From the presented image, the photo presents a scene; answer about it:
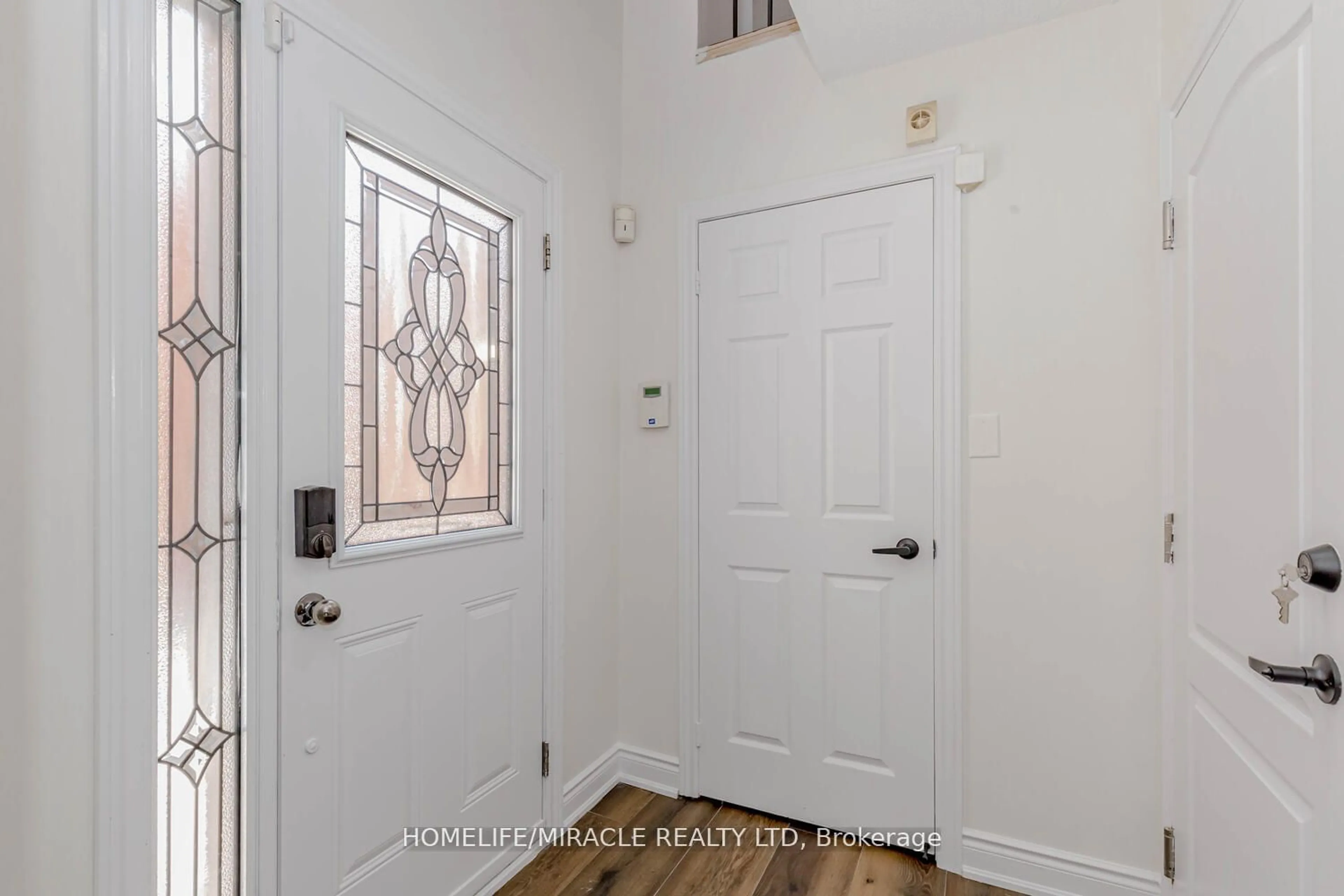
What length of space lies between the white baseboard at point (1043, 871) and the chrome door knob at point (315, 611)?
183 cm

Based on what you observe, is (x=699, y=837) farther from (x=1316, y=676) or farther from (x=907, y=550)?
(x=1316, y=676)

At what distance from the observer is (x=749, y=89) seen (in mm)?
2262

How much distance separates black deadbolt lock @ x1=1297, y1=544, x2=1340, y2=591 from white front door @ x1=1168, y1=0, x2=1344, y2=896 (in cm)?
1

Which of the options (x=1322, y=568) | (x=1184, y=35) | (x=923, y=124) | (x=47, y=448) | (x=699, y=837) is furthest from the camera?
(x=699, y=837)

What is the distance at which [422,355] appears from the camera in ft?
5.43

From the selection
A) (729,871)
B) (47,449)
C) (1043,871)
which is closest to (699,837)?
(729,871)

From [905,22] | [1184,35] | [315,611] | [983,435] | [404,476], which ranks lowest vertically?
[315,611]

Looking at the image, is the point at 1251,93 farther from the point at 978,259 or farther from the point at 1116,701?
the point at 1116,701

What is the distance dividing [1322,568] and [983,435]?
1.05 meters

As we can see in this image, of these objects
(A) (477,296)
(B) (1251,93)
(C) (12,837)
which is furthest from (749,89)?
(C) (12,837)

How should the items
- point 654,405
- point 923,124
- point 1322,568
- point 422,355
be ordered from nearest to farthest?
point 1322,568
point 422,355
point 923,124
point 654,405

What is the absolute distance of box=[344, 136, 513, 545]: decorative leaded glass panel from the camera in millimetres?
1503

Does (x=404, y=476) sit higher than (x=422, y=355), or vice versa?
(x=422, y=355)

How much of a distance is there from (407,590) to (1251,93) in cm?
197
